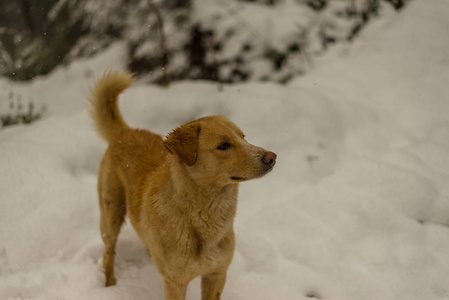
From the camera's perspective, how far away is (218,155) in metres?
1.85

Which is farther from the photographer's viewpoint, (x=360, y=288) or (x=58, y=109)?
(x=58, y=109)

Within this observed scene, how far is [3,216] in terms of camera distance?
316cm

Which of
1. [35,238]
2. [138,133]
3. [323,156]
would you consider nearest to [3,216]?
[35,238]

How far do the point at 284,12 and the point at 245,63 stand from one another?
1.15 meters

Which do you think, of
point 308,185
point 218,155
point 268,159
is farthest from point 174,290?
point 308,185

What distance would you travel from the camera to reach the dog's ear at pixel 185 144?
1.83 m

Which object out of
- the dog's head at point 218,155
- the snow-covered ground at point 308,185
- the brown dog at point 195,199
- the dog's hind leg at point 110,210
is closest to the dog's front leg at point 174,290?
the brown dog at point 195,199

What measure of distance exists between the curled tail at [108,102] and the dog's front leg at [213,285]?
1438 mm

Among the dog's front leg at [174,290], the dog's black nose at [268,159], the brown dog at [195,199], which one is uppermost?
the dog's black nose at [268,159]

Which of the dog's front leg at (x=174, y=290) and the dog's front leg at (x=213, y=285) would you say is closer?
the dog's front leg at (x=174, y=290)

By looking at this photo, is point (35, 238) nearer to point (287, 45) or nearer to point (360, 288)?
point (360, 288)

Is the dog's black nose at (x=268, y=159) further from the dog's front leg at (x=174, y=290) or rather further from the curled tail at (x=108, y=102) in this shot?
the curled tail at (x=108, y=102)

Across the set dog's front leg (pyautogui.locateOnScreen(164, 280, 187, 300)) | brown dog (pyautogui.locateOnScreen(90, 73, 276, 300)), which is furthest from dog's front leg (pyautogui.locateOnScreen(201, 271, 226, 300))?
dog's front leg (pyautogui.locateOnScreen(164, 280, 187, 300))

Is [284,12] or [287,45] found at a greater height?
[284,12]
